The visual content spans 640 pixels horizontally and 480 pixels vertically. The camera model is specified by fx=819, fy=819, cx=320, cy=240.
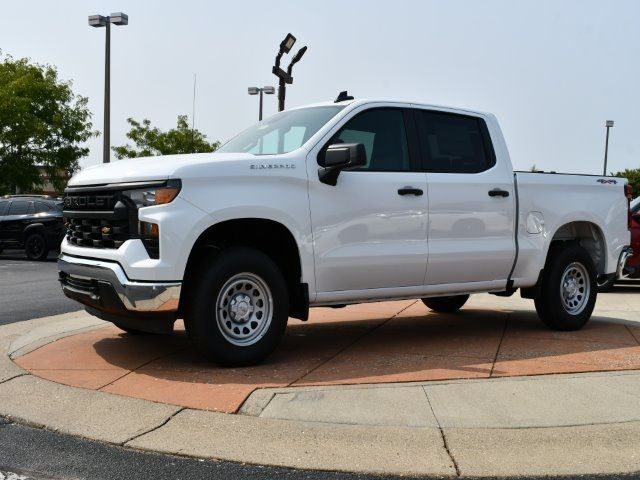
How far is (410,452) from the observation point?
4.34 meters

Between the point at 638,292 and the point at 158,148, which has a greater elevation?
the point at 158,148

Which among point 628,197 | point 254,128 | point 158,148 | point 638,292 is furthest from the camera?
point 158,148

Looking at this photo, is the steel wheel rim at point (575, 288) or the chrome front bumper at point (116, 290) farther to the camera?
the steel wheel rim at point (575, 288)

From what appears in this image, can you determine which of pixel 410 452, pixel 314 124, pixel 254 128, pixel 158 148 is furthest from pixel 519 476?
pixel 158 148

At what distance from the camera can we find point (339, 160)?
6227 mm

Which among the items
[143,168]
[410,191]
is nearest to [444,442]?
[410,191]

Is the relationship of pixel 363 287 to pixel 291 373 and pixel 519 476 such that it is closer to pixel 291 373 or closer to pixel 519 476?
pixel 291 373

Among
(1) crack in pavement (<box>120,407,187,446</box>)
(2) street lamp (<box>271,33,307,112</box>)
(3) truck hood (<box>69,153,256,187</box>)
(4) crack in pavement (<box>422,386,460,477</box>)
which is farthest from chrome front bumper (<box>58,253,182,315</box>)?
(2) street lamp (<box>271,33,307,112</box>)

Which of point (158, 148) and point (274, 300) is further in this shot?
point (158, 148)

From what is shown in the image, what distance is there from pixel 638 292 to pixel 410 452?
33.8ft

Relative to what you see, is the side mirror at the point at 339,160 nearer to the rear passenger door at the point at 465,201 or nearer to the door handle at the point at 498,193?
the rear passenger door at the point at 465,201

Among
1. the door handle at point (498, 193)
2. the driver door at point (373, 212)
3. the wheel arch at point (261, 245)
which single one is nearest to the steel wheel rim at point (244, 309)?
the wheel arch at point (261, 245)

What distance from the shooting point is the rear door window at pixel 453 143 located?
727 centimetres

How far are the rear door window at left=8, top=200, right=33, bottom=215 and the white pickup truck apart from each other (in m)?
14.8
